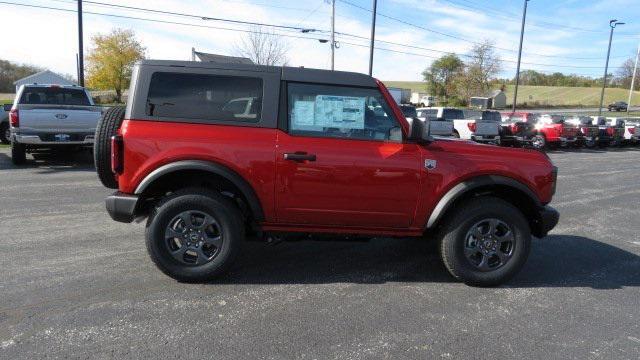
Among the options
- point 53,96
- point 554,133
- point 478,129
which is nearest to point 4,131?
point 53,96

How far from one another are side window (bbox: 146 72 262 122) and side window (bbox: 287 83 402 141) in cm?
35

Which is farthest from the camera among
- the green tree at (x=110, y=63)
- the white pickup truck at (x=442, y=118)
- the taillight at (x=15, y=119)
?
the green tree at (x=110, y=63)

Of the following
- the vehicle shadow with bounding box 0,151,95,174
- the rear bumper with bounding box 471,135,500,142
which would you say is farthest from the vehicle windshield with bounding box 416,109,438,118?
the vehicle shadow with bounding box 0,151,95,174

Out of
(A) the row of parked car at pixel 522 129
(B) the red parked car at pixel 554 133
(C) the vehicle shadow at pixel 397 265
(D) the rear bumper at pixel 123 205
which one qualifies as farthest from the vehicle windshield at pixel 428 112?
(D) the rear bumper at pixel 123 205

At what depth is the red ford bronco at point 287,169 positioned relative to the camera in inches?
153

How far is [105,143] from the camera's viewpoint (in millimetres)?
4098

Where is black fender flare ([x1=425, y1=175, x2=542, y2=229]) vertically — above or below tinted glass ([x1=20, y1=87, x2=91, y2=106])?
below

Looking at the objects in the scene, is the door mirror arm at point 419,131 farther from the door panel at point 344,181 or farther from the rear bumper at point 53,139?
the rear bumper at point 53,139

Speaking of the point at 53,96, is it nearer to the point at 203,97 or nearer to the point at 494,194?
the point at 203,97

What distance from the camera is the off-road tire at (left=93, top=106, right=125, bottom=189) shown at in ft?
13.4

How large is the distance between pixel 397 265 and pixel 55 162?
970cm

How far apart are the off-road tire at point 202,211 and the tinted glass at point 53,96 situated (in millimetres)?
8902

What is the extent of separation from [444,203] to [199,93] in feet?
7.57

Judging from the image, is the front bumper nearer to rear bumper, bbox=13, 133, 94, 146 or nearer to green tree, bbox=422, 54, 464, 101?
rear bumper, bbox=13, 133, 94, 146
